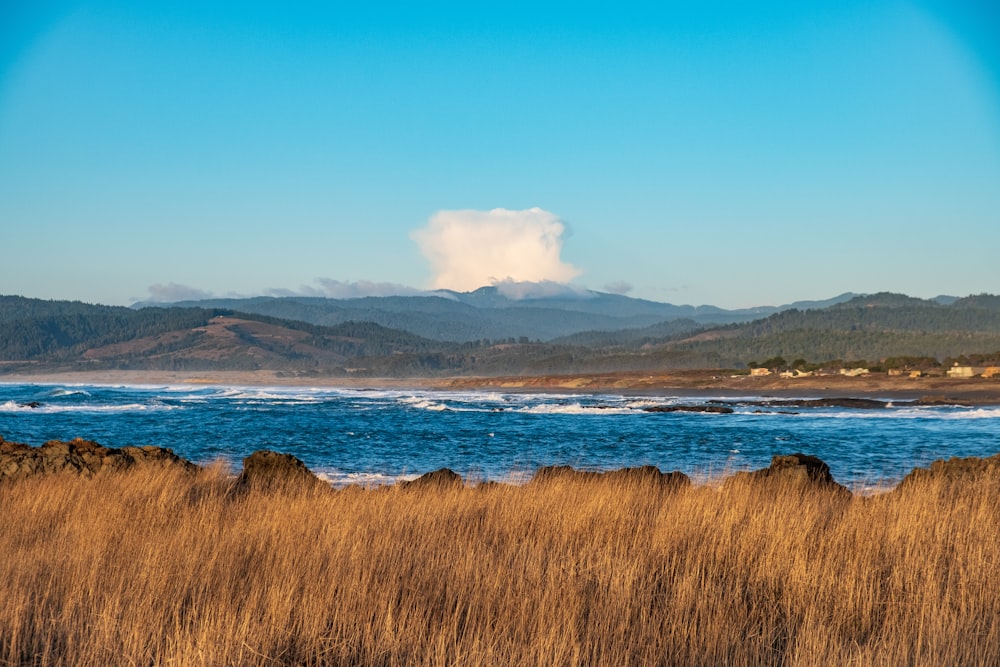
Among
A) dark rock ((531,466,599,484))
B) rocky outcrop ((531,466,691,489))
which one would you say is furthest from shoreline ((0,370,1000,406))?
dark rock ((531,466,599,484))

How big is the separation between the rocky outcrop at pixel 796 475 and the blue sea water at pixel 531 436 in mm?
1892

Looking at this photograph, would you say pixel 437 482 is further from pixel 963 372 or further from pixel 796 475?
pixel 963 372

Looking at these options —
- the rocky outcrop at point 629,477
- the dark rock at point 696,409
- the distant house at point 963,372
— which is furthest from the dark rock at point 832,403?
the rocky outcrop at point 629,477

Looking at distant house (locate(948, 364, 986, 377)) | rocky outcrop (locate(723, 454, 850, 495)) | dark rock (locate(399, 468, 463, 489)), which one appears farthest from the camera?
distant house (locate(948, 364, 986, 377))

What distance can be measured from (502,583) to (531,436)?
29917 mm

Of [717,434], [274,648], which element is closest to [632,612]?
[274,648]

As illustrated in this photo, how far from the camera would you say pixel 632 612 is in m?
7.01

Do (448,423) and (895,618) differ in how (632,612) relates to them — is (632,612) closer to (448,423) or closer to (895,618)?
(895,618)

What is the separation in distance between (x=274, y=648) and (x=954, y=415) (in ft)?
156

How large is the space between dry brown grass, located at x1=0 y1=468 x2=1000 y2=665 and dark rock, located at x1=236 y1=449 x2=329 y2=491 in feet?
9.07

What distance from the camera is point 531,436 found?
3741 cm

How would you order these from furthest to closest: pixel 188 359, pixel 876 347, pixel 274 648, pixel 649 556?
pixel 188 359, pixel 876 347, pixel 649 556, pixel 274 648

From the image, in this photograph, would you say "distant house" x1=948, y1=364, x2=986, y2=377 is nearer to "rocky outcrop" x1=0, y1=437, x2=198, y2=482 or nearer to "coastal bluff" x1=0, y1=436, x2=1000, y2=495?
"coastal bluff" x1=0, y1=436, x2=1000, y2=495

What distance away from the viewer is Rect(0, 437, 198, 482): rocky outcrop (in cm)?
1523
